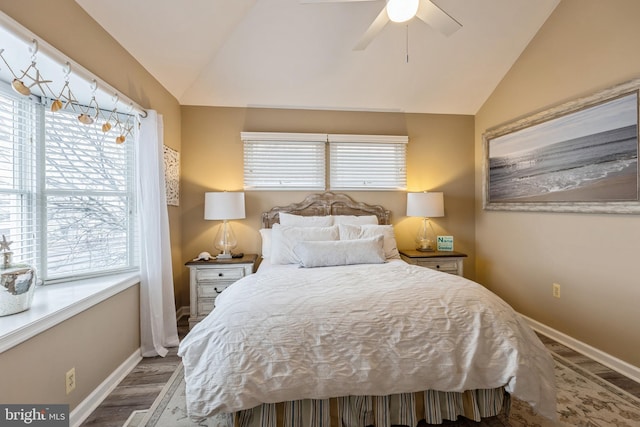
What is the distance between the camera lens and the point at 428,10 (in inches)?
74.2

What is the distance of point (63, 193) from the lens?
2062mm

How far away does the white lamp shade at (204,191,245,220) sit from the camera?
305cm

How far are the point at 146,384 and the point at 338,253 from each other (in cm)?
176

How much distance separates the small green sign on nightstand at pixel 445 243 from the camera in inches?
138

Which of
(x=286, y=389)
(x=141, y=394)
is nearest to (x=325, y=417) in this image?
(x=286, y=389)

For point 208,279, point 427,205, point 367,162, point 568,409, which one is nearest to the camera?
point 568,409

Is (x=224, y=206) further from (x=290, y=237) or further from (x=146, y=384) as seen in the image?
(x=146, y=384)

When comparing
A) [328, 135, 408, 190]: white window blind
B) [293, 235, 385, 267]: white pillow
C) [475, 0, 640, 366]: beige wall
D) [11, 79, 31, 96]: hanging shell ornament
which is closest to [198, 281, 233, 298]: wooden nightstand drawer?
[293, 235, 385, 267]: white pillow

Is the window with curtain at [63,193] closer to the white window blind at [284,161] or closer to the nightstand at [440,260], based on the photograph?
the white window blind at [284,161]

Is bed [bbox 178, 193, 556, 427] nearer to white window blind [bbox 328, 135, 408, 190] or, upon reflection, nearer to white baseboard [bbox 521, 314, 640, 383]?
white baseboard [bbox 521, 314, 640, 383]

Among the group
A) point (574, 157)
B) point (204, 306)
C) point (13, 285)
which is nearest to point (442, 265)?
point (574, 157)

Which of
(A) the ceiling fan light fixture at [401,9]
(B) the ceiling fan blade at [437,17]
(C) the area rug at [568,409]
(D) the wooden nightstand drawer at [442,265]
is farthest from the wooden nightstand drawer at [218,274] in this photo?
(B) the ceiling fan blade at [437,17]

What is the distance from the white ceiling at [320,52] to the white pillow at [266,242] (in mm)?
1557

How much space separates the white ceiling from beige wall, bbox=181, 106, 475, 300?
0.47 ft
